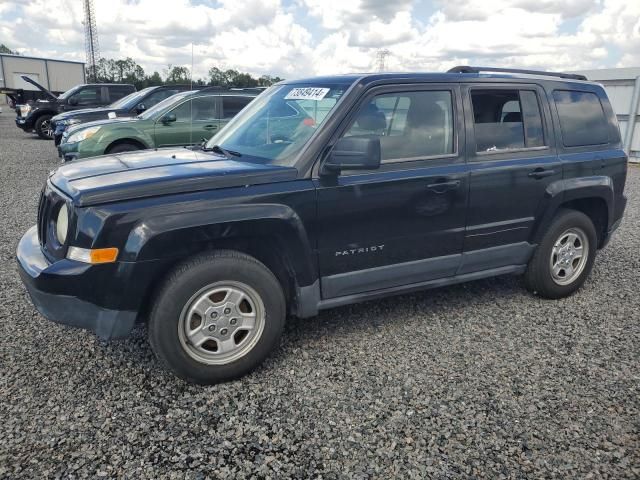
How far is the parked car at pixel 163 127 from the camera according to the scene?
9.02 m

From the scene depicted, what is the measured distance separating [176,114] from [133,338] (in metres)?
6.54

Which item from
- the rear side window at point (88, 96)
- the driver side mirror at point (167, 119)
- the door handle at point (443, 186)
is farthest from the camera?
the rear side window at point (88, 96)

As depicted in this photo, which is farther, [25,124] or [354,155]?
[25,124]

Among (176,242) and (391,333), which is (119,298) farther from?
(391,333)

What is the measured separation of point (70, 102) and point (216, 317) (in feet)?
54.2

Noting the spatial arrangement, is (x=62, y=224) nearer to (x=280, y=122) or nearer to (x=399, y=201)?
(x=280, y=122)

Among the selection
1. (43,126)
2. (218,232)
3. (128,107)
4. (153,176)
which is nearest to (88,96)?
(43,126)

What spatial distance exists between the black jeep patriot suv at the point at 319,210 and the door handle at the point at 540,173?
0.01 m

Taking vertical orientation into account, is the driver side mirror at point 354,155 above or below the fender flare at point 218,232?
above

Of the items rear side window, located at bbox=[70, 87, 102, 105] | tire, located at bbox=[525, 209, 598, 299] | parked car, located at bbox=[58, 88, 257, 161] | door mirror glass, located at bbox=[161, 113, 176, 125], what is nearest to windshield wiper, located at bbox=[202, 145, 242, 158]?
tire, located at bbox=[525, 209, 598, 299]

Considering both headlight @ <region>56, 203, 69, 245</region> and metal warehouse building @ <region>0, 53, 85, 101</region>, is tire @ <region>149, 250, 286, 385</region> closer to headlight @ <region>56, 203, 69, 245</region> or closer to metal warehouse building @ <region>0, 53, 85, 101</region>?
headlight @ <region>56, 203, 69, 245</region>

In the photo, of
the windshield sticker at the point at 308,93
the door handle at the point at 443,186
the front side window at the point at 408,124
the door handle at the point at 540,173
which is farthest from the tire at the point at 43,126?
the door handle at the point at 540,173

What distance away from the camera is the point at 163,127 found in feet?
30.3

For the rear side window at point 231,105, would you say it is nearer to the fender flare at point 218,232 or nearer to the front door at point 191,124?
the front door at point 191,124
